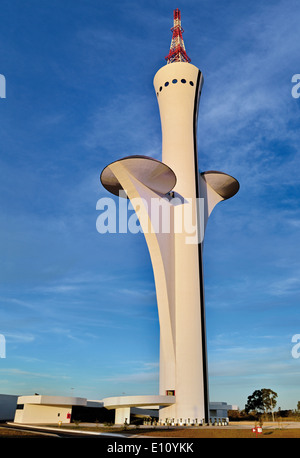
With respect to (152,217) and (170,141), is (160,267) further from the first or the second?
(170,141)

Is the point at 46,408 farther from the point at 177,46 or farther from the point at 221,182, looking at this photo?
the point at 177,46

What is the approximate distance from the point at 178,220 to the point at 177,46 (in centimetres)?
1880

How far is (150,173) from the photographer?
1158 inches

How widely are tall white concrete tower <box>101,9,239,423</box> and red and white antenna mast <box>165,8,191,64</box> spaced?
258 cm

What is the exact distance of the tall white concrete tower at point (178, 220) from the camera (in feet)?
90.3

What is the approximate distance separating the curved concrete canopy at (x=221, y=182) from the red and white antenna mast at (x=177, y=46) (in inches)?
468

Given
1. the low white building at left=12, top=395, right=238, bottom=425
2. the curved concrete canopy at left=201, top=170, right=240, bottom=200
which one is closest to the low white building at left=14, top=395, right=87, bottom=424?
the low white building at left=12, top=395, right=238, bottom=425

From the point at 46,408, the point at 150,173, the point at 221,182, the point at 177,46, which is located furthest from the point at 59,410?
the point at 177,46

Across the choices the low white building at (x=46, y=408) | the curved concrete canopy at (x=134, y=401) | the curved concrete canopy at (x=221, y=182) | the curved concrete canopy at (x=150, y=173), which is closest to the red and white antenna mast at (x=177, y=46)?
the curved concrete canopy at (x=221, y=182)

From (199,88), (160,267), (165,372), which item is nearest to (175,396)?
(165,372)

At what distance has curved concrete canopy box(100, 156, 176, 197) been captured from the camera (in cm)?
2789
